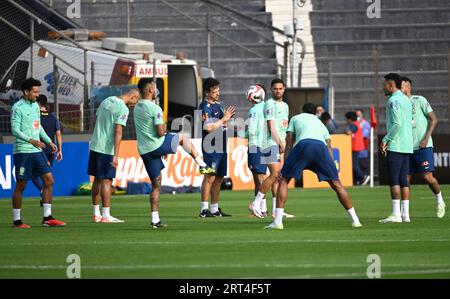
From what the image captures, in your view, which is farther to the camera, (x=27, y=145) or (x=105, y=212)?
(x=105, y=212)

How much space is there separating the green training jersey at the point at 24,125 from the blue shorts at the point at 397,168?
17.6 feet

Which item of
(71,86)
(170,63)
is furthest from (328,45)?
(71,86)

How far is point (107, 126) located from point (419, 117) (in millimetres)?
5253

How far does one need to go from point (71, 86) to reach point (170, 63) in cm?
406

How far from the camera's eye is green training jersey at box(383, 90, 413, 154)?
20.2 m

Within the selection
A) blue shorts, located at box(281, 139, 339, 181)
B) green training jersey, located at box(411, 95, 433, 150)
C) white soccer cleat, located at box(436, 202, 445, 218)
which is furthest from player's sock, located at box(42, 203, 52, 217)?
white soccer cleat, located at box(436, 202, 445, 218)

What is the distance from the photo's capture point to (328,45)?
4425cm

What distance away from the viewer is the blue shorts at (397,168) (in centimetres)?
2036

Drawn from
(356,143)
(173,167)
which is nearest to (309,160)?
(173,167)

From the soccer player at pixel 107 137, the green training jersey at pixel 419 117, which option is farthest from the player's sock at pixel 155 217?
the green training jersey at pixel 419 117

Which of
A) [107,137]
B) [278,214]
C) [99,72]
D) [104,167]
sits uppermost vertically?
[99,72]

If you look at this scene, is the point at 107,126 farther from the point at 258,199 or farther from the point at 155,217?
the point at 258,199

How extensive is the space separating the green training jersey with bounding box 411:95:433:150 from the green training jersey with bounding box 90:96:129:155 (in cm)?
486

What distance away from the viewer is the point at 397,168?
2036 cm
